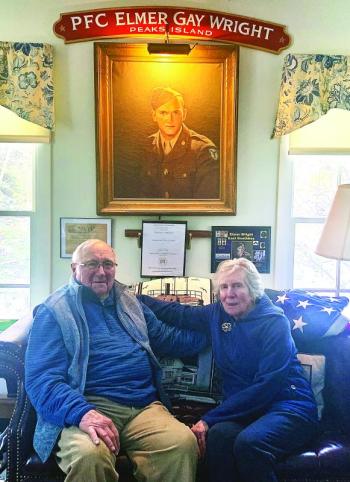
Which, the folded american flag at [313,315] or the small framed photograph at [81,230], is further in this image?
the small framed photograph at [81,230]

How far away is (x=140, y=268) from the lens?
2924 mm

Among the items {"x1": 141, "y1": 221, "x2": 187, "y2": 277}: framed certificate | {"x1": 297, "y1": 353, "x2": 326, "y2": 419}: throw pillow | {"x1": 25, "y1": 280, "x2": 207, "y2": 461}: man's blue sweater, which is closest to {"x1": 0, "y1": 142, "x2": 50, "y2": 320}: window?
{"x1": 141, "y1": 221, "x2": 187, "y2": 277}: framed certificate

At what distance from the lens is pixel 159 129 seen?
2.84 m

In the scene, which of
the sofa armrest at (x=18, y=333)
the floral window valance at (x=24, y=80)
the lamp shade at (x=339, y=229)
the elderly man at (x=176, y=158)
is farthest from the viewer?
the elderly man at (x=176, y=158)

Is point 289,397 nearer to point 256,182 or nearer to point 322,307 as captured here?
point 322,307

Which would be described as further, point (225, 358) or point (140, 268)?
point (140, 268)

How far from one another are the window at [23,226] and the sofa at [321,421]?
750 mm

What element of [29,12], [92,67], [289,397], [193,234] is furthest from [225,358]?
[29,12]

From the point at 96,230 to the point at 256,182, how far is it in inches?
38.8

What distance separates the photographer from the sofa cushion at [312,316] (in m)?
2.29

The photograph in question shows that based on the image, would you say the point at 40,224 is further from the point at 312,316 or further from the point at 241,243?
the point at 312,316

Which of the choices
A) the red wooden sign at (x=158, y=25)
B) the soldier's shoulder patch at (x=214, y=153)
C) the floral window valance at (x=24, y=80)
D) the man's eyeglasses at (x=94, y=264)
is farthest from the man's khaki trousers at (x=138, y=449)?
the red wooden sign at (x=158, y=25)

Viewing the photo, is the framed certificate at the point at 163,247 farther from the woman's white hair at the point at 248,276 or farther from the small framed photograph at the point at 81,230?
the woman's white hair at the point at 248,276

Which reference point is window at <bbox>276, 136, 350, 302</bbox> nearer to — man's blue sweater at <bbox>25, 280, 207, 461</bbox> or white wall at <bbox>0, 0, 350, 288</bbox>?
white wall at <bbox>0, 0, 350, 288</bbox>
